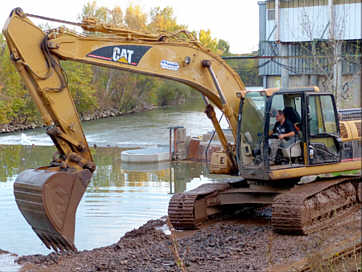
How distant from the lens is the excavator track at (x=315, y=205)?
373 inches

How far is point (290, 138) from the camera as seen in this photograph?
10102mm

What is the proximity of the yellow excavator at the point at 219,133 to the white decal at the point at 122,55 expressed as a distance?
17mm

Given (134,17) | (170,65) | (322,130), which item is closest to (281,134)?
(322,130)

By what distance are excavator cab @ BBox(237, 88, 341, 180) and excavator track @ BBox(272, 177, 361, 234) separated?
0.44m

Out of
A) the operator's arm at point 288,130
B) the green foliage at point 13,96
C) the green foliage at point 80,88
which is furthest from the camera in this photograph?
the green foliage at point 80,88

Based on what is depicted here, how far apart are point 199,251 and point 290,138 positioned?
2.73 meters

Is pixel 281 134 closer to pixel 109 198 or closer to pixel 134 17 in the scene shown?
pixel 109 198

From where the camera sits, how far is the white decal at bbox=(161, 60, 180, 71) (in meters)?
10.1

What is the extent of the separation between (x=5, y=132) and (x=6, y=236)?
29044 millimetres

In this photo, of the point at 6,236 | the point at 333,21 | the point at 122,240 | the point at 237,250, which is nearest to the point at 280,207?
the point at 237,250

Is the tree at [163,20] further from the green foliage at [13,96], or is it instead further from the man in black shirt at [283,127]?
the man in black shirt at [283,127]

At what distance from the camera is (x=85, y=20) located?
9.05 metres

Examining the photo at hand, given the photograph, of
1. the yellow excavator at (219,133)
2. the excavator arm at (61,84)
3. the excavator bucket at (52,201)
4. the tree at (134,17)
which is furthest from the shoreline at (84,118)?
the excavator bucket at (52,201)

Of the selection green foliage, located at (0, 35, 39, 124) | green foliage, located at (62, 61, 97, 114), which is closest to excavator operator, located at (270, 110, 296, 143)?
green foliage, located at (0, 35, 39, 124)
